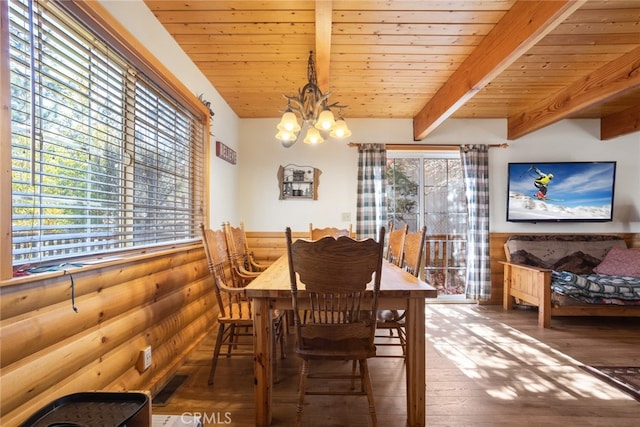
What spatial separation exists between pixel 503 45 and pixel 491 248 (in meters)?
2.66

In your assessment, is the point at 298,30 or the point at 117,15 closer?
the point at 117,15

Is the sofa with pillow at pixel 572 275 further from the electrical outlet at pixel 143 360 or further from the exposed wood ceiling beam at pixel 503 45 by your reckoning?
the electrical outlet at pixel 143 360

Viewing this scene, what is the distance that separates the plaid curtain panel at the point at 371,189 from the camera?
12.5ft

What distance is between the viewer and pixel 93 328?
54.3 inches

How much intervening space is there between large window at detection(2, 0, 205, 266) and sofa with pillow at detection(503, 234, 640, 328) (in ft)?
12.0

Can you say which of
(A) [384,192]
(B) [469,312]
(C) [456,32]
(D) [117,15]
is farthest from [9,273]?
(B) [469,312]

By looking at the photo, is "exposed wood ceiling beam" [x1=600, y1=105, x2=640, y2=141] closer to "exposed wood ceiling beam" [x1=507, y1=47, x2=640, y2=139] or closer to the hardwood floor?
"exposed wood ceiling beam" [x1=507, y1=47, x2=640, y2=139]

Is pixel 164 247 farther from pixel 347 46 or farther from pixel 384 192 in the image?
pixel 384 192

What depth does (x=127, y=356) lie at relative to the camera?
5.36 ft

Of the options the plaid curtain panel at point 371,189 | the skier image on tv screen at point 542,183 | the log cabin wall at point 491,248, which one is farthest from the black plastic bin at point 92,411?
the skier image on tv screen at point 542,183

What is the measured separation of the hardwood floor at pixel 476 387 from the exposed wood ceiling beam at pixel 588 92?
7.16 ft

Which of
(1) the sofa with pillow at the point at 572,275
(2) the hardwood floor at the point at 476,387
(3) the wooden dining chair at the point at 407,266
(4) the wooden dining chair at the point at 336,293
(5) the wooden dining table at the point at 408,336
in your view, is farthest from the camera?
(1) the sofa with pillow at the point at 572,275

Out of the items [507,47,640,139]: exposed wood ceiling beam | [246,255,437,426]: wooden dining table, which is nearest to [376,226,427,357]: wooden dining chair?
[246,255,437,426]: wooden dining table

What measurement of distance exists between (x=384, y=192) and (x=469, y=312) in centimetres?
175
